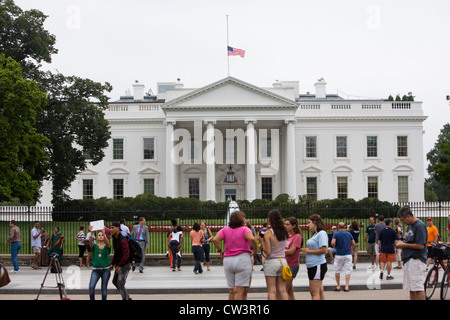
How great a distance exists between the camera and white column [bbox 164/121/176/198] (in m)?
47.2

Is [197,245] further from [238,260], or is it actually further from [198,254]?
[238,260]

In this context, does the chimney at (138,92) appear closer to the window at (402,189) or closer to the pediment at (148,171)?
the pediment at (148,171)

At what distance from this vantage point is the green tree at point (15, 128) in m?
26.3

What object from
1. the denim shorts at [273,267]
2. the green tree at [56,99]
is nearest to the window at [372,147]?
the green tree at [56,99]

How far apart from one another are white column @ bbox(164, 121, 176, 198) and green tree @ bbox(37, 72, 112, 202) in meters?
10.1

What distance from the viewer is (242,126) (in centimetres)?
5044

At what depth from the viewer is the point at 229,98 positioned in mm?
47875

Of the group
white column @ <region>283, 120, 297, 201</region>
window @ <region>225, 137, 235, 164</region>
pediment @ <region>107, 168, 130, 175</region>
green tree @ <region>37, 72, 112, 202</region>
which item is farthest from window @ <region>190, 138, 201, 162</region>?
green tree @ <region>37, 72, 112, 202</region>

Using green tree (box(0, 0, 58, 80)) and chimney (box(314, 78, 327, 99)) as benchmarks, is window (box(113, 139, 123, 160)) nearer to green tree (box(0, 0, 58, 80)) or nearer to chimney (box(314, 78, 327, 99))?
green tree (box(0, 0, 58, 80))

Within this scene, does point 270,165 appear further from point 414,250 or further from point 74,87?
point 414,250

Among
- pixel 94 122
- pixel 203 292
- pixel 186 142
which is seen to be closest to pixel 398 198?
pixel 186 142

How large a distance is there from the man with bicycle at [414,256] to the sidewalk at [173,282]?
4319 mm

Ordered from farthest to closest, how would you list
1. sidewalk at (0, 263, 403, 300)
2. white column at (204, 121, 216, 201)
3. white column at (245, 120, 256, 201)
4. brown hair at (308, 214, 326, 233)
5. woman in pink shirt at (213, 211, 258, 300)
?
white column at (204, 121, 216, 201) → white column at (245, 120, 256, 201) → sidewalk at (0, 263, 403, 300) → brown hair at (308, 214, 326, 233) → woman in pink shirt at (213, 211, 258, 300)

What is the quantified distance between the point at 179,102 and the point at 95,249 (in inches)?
1486
